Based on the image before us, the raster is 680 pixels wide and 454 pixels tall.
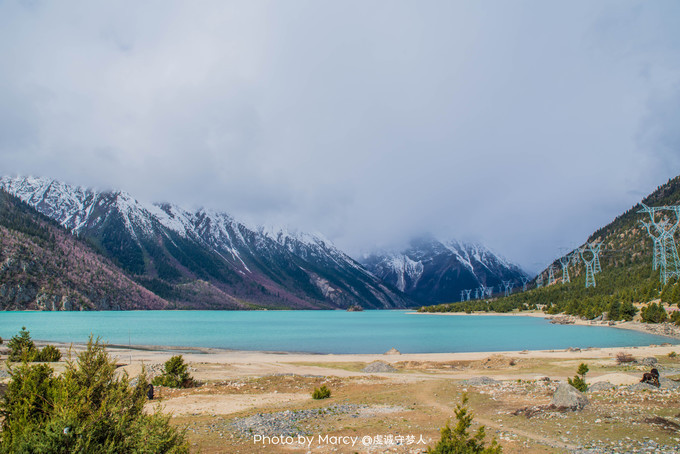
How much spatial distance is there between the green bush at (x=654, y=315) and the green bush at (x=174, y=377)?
90156 mm

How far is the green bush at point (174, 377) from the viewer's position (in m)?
28.7

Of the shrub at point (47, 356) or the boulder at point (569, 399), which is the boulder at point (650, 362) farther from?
the shrub at point (47, 356)

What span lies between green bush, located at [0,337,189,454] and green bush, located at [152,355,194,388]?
20951 mm

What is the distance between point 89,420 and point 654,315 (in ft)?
331

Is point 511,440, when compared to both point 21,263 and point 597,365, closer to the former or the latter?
point 597,365

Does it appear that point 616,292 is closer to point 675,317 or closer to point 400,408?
point 675,317

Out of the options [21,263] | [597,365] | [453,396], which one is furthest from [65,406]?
[21,263]

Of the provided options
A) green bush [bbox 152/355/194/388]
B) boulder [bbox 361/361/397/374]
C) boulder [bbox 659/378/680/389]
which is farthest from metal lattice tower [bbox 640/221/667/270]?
green bush [bbox 152/355/194/388]

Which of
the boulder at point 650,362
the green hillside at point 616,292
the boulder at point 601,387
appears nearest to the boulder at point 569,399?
the boulder at point 601,387

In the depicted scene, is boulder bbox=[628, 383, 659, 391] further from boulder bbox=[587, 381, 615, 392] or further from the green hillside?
the green hillside

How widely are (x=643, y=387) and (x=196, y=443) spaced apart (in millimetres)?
22501

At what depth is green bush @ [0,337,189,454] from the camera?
22.8 feet

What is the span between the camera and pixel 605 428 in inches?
611

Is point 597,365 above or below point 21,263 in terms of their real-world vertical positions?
below
